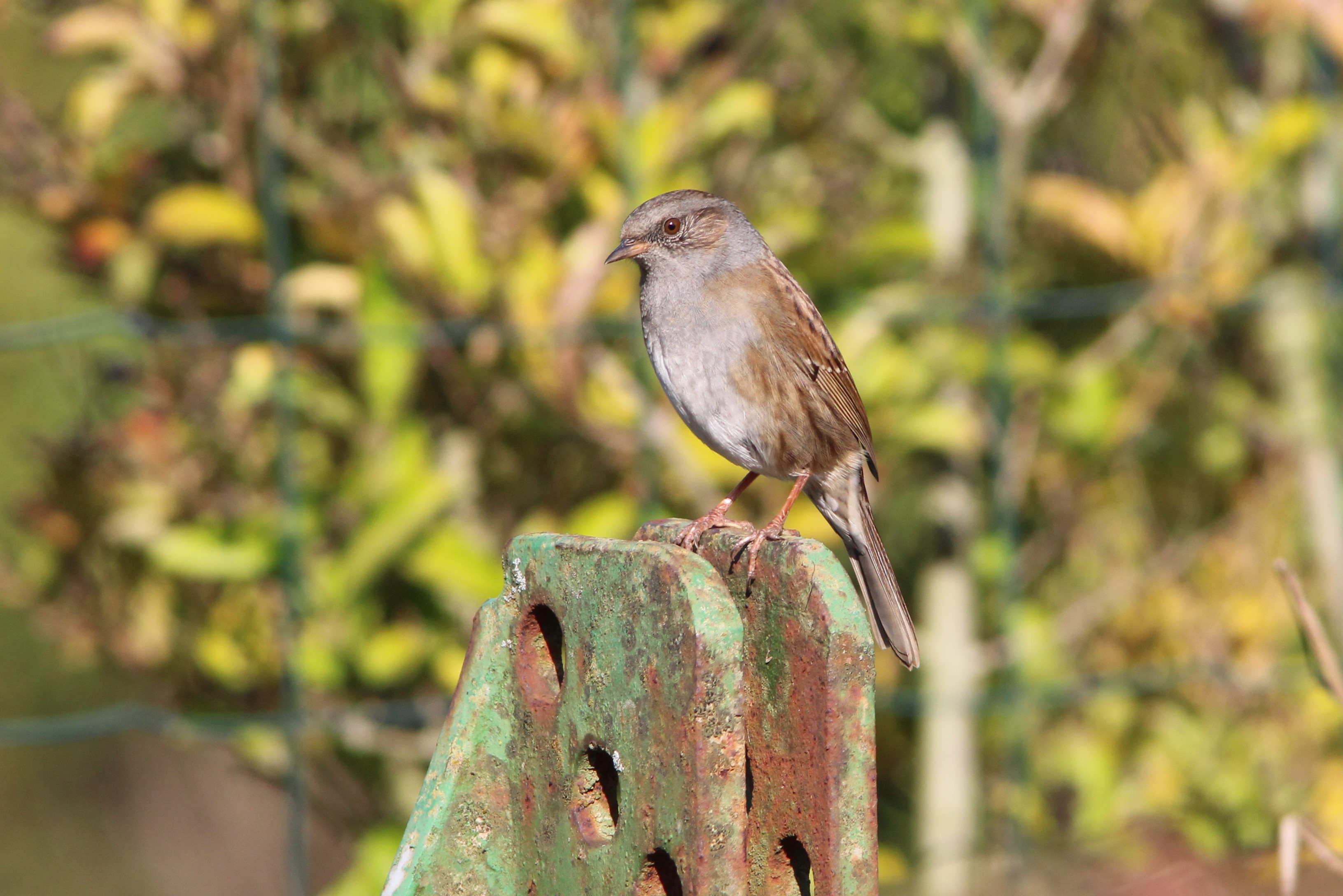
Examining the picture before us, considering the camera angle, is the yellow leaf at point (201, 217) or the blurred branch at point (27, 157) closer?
the yellow leaf at point (201, 217)

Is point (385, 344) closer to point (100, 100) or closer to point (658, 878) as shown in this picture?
point (100, 100)

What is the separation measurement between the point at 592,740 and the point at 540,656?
0.13m

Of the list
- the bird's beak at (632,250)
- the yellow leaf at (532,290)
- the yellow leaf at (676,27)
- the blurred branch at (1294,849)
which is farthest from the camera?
the yellow leaf at (676,27)

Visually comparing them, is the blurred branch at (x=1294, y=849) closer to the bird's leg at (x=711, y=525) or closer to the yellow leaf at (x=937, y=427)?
the bird's leg at (x=711, y=525)

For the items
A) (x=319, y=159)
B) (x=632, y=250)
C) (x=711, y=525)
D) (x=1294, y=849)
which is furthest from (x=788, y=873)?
(x=319, y=159)

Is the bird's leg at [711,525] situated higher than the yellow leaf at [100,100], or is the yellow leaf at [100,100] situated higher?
the yellow leaf at [100,100]

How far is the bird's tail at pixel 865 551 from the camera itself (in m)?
2.57

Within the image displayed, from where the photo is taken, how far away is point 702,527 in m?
1.80

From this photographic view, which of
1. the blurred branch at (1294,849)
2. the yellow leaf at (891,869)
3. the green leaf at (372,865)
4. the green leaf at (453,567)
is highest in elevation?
the green leaf at (453,567)

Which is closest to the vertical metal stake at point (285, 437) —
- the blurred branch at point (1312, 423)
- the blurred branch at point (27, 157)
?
the blurred branch at point (27, 157)

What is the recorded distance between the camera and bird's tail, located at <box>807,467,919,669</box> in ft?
8.45

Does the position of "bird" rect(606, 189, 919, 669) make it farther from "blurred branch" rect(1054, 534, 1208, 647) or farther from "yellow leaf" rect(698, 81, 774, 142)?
"blurred branch" rect(1054, 534, 1208, 647)

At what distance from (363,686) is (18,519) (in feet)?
2.76

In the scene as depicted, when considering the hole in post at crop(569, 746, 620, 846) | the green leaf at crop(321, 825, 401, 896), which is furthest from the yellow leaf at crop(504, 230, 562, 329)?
the hole in post at crop(569, 746, 620, 846)
